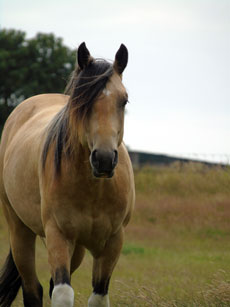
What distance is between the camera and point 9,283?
7141 mm

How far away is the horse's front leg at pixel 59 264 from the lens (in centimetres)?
482

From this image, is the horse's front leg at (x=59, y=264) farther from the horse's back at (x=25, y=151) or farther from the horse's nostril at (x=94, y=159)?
the horse's nostril at (x=94, y=159)

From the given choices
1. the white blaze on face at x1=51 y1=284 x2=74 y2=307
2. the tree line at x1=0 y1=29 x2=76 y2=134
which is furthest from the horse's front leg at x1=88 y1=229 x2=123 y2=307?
the tree line at x1=0 y1=29 x2=76 y2=134

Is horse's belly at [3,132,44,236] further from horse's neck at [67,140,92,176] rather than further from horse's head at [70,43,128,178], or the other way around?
horse's head at [70,43,128,178]

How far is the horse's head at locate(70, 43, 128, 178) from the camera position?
432 centimetres

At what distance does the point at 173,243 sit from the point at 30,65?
26.7m

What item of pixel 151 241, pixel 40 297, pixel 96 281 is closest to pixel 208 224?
pixel 151 241

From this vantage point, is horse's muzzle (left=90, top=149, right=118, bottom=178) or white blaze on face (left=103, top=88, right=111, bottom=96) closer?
horse's muzzle (left=90, top=149, right=118, bottom=178)

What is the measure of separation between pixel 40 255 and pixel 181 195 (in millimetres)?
5343

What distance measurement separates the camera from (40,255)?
12945 mm

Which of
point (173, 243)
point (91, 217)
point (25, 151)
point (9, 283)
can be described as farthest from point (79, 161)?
point (173, 243)

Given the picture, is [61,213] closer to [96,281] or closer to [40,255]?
[96,281]

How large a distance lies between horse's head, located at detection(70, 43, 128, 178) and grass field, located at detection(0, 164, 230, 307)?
1.83 m

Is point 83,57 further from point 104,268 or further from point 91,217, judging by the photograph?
point 104,268
